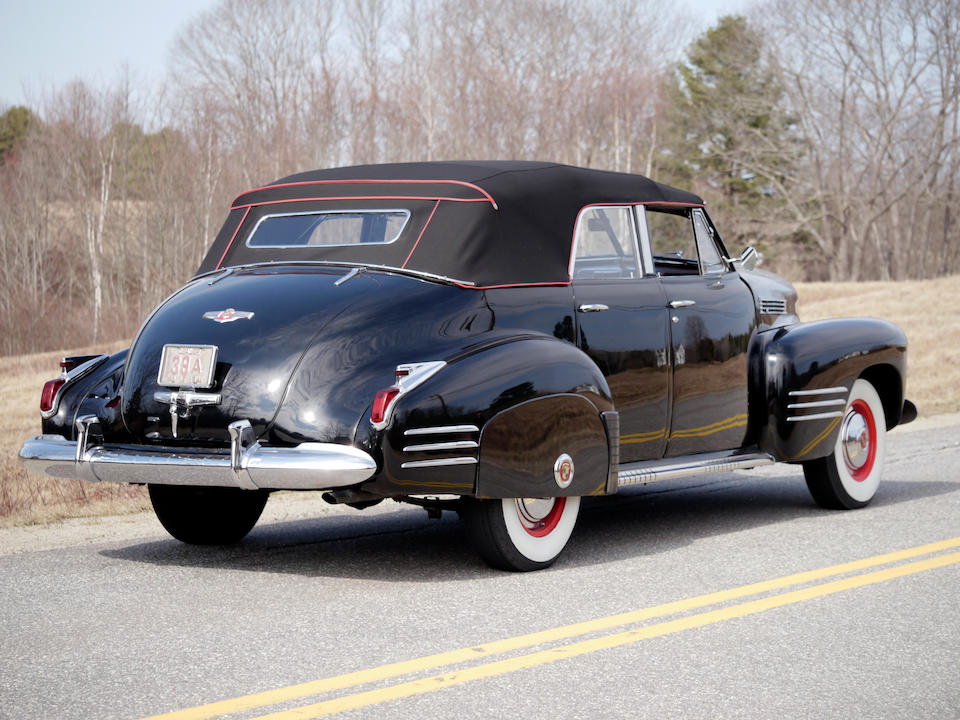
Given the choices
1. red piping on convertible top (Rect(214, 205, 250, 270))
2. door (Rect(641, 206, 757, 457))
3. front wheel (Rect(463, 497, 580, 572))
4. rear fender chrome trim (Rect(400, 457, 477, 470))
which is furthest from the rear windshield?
door (Rect(641, 206, 757, 457))

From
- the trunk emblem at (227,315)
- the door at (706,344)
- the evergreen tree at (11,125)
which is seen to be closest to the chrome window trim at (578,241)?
the door at (706,344)

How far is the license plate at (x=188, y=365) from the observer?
5.37 metres

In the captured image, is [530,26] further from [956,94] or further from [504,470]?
[504,470]

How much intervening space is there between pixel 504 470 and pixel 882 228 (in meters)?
47.5

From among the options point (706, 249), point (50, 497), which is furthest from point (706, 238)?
point (50, 497)

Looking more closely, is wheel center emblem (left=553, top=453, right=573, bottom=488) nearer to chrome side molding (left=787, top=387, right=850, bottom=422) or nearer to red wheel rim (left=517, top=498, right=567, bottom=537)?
red wheel rim (left=517, top=498, right=567, bottom=537)

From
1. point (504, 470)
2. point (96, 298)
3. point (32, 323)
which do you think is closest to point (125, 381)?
point (504, 470)

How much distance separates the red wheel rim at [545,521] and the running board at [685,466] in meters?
0.36

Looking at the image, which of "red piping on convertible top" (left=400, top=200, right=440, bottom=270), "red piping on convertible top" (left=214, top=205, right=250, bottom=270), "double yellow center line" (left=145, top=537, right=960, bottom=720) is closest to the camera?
"double yellow center line" (left=145, top=537, right=960, bottom=720)

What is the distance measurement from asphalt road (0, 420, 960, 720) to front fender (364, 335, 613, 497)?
49cm

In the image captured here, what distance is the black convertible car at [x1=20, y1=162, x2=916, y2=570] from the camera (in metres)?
5.18

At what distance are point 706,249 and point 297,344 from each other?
3073 mm

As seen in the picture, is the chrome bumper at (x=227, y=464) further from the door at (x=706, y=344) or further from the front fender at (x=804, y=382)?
the front fender at (x=804, y=382)

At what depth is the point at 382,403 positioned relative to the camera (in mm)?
5035
